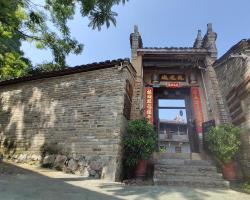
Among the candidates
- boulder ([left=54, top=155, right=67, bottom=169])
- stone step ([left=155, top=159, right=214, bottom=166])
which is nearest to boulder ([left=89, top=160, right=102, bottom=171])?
boulder ([left=54, top=155, right=67, bottom=169])

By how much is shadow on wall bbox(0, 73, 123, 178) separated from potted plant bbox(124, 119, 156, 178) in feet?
1.80

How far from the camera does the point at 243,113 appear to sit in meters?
7.89

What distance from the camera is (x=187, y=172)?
290 inches

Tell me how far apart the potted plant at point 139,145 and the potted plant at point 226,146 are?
6.62 ft

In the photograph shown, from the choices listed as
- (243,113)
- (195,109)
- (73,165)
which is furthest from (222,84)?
(73,165)

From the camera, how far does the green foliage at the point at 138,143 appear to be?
742 cm

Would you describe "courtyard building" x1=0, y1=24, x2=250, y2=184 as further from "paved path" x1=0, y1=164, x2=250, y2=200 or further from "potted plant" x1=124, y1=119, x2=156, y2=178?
"paved path" x1=0, y1=164, x2=250, y2=200

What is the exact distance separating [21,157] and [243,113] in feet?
25.0

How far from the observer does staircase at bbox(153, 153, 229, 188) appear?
6.62 metres

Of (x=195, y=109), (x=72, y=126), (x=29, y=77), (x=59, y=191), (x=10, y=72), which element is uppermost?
(x=10, y=72)

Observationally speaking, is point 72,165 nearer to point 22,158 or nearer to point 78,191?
point 22,158

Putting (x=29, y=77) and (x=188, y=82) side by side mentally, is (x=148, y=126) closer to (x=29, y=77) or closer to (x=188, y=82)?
(x=188, y=82)

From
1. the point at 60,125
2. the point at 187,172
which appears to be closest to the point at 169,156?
the point at 187,172

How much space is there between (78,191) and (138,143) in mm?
2738
